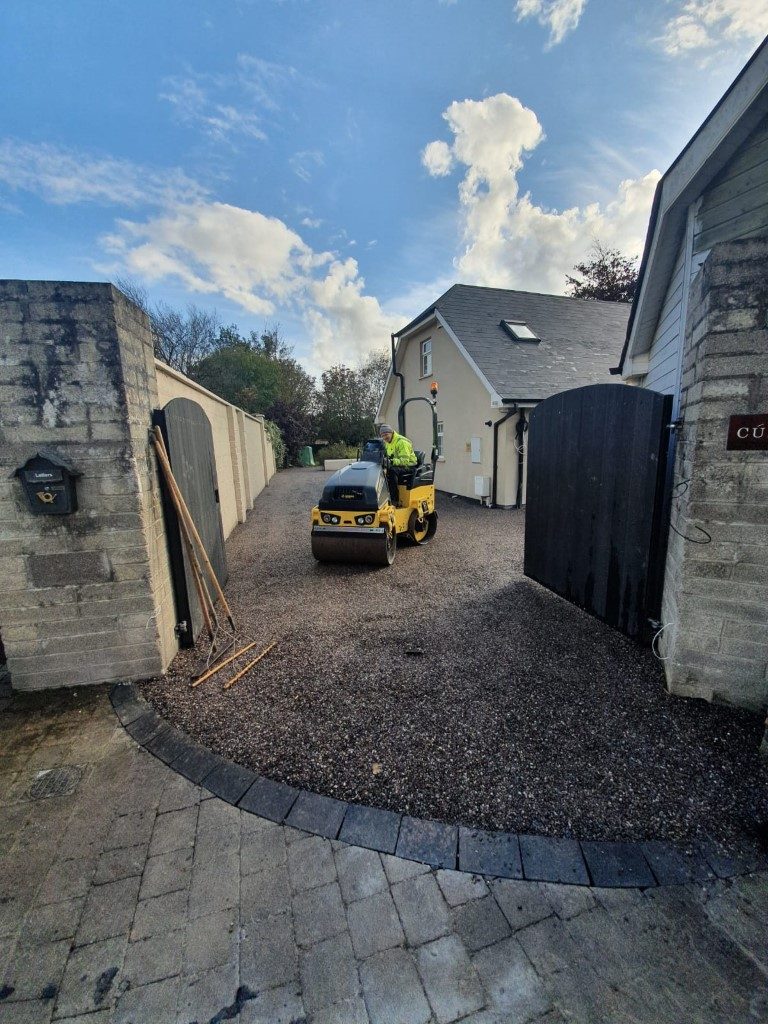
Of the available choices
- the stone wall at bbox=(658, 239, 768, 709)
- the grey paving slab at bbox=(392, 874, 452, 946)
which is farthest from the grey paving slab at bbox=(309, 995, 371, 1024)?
the stone wall at bbox=(658, 239, 768, 709)

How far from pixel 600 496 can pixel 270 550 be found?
4.72 meters

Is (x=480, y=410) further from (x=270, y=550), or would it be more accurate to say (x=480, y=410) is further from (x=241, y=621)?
(x=241, y=621)

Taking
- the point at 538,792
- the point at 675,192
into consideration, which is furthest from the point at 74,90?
the point at 538,792

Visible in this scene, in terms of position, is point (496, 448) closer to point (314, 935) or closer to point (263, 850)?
point (263, 850)

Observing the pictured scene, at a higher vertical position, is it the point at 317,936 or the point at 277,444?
the point at 277,444

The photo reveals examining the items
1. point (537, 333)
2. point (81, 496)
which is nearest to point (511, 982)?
point (81, 496)

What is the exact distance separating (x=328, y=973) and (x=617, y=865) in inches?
45.6

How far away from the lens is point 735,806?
6.23 feet

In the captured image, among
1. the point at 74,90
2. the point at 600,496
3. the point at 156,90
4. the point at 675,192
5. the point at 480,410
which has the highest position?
the point at 156,90

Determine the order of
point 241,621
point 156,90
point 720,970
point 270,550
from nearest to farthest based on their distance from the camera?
point 720,970
point 241,621
point 156,90
point 270,550

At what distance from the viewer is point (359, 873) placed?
5.40ft

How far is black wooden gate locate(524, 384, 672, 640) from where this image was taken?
9.92ft

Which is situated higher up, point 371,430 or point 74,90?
point 74,90

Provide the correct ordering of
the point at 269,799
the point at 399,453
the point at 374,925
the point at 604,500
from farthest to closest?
1. the point at 399,453
2. the point at 604,500
3. the point at 269,799
4. the point at 374,925
